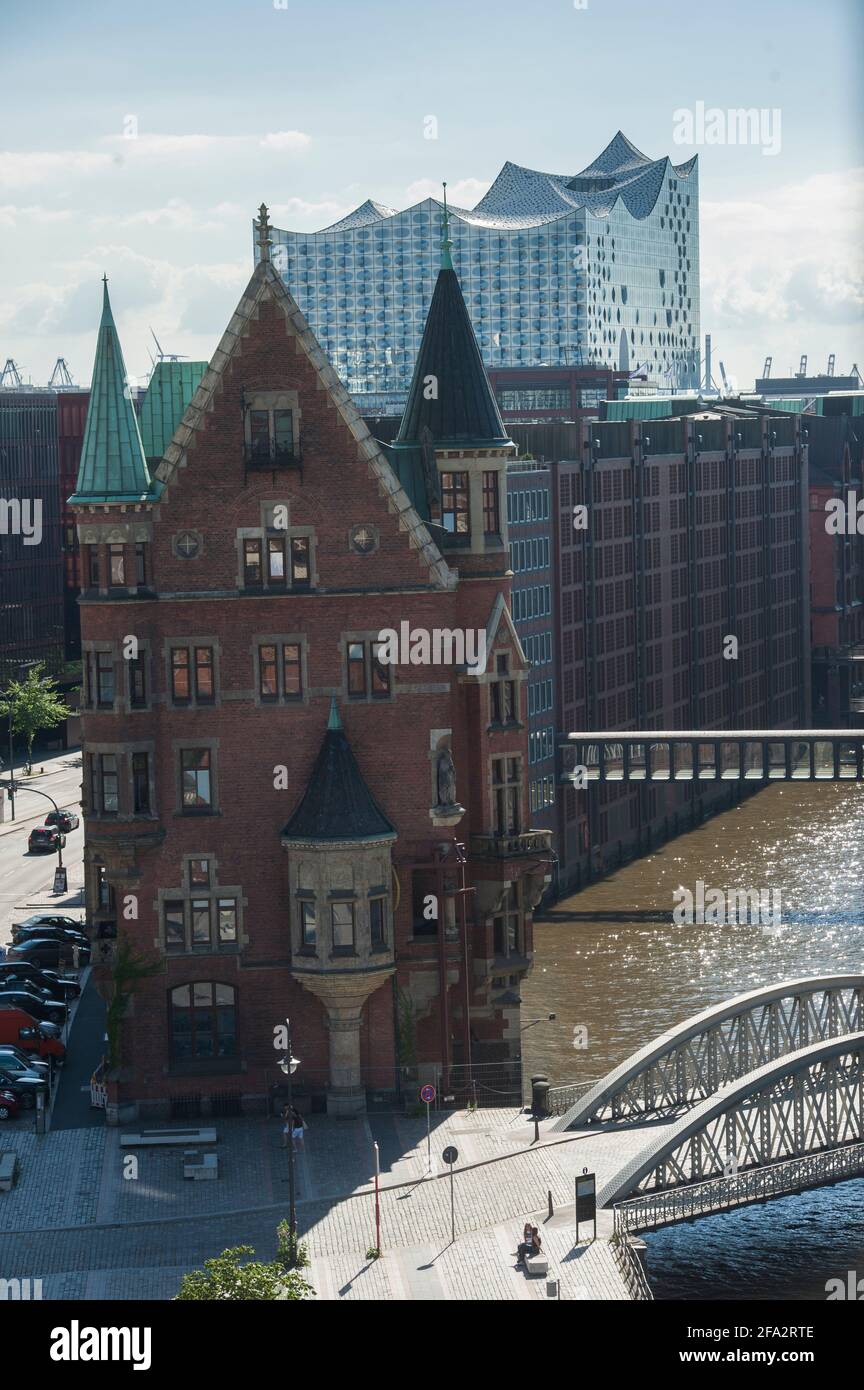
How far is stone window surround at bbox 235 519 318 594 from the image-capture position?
216ft

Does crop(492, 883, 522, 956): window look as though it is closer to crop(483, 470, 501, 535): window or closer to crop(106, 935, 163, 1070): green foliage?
crop(106, 935, 163, 1070): green foliage

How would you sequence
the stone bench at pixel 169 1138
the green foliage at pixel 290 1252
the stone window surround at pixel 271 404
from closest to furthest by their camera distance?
the green foliage at pixel 290 1252, the stone bench at pixel 169 1138, the stone window surround at pixel 271 404

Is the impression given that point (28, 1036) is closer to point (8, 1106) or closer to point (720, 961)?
point (8, 1106)

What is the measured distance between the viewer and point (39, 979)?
8844 cm

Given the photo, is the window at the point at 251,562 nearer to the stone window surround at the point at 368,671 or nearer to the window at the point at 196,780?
the stone window surround at the point at 368,671

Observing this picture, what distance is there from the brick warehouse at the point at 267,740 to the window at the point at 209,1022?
2.4 inches

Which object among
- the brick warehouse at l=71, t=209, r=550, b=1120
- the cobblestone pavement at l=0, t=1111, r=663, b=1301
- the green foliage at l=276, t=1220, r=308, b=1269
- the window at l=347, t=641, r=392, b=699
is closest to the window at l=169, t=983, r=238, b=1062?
the brick warehouse at l=71, t=209, r=550, b=1120

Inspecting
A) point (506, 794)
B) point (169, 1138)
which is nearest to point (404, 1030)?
point (169, 1138)

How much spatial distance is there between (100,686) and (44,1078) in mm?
12128

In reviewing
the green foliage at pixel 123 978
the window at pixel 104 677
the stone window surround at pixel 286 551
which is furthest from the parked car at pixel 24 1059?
the stone window surround at pixel 286 551

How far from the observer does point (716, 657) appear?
539 feet

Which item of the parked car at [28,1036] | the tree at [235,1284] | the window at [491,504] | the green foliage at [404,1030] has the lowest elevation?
the parked car at [28,1036]

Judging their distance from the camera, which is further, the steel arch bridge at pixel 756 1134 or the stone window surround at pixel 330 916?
the stone window surround at pixel 330 916

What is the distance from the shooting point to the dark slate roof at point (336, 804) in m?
65.1
